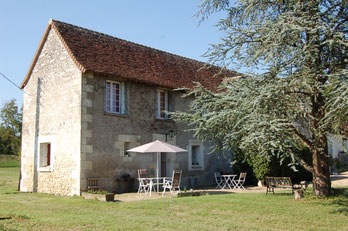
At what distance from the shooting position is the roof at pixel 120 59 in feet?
52.0

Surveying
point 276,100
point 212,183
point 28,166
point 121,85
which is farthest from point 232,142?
point 28,166

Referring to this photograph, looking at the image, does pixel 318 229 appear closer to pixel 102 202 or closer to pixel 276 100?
pixel 276 100

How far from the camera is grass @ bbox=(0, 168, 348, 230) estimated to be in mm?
8430

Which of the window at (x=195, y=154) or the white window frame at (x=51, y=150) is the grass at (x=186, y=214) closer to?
the white window frame at (x=51, y=150)

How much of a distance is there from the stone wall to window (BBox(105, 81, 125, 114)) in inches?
58.6

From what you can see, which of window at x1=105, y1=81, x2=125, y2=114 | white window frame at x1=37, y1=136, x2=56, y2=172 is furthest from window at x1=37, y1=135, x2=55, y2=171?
window at x1=105, y1=81, x2=125, y2=114

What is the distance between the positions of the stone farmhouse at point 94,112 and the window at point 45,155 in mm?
44

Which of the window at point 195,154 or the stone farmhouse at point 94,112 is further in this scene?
the window at point 195,154

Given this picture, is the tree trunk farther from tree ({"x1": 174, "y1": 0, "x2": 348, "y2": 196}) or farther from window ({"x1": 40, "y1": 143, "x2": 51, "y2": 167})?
window ({"x1": 40, "y1": 143, "x2": 51, "y2": 167})

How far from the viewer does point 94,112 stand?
15.4 m

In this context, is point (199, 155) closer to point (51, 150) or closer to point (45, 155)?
point (51, 150)

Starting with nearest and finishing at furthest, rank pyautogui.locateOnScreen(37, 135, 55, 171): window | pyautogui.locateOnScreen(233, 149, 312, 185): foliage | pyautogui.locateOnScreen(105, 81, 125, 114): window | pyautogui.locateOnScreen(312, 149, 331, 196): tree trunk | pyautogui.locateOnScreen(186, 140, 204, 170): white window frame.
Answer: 1. pyautogui.locateOnScreen(312, 149, 331, 196): tree trunk
2. pyautogui.locateOnScreen(105, 81, 125, 114): window
3. pyautogui.locateOnScreen(37, 135, 55, 171): window
4. pyautogui.locateOnScreen(233, 149, 312, 185): foliage
5. pyautogui.locateOnScreen(186, 140, 204, 170): white window frame

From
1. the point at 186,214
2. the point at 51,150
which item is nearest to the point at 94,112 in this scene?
the point at 51,150

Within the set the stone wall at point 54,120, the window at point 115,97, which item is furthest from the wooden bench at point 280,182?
the stone wall at point 54,120
